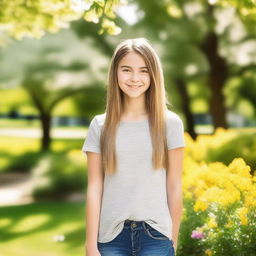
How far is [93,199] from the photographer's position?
2654mm

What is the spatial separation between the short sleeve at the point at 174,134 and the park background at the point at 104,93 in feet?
3.72

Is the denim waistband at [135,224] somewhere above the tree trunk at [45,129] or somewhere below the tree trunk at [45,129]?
below

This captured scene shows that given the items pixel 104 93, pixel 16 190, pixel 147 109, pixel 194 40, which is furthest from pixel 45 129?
pixel 147 109

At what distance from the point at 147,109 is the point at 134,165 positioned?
0.33 meters

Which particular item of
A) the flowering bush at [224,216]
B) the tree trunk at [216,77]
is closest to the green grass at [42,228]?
the flowering bush at [224,216]

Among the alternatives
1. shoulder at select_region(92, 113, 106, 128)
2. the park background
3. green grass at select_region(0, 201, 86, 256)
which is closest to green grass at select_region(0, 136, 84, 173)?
the park background

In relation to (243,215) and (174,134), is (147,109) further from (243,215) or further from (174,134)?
(243,215)

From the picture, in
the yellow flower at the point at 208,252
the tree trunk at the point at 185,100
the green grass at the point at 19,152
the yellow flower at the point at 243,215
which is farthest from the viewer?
the green grass at the point at 19,152

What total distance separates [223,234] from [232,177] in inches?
17.4

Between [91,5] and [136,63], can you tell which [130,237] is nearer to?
[136,63]

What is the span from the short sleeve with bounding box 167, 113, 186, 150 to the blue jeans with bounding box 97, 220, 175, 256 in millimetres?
410

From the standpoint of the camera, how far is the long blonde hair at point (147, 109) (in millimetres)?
2639

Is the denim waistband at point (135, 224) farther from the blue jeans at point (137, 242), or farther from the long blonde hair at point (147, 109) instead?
the long blonde hair at point (147, 109)

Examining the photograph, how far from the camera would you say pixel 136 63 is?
2.75m
